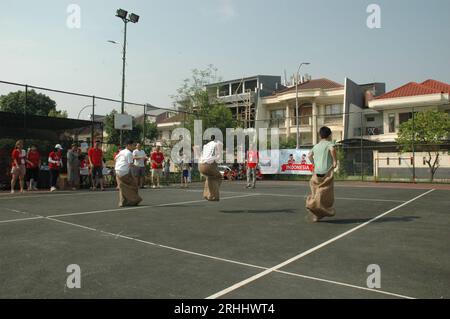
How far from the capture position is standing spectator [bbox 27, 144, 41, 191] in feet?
50.0

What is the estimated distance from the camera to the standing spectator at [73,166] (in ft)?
53.8

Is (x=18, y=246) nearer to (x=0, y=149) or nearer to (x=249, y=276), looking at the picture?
(x=249, y=276)

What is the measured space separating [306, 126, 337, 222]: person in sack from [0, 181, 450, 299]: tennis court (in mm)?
292

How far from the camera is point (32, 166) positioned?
1541 cm

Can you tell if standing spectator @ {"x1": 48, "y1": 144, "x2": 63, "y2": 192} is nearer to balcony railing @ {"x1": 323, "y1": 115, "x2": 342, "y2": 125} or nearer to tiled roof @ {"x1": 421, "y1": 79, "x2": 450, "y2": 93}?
balcony railing @ {"x1": 323, "y1": 115, "x2": 342, "y2": 125}

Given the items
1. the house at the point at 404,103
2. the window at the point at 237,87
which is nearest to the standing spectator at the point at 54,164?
the house at the point at 404,103

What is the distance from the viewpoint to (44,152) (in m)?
17.5

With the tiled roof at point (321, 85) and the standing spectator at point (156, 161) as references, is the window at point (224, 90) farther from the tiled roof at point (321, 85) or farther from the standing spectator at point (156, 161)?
the standing spectator at point (156, 161)

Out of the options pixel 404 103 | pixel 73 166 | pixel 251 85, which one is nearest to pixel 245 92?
pixel 251 85

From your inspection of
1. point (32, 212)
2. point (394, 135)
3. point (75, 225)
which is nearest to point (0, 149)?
point (32, 212)

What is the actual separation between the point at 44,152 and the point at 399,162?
27804 millimetres

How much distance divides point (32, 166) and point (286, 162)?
18428mm

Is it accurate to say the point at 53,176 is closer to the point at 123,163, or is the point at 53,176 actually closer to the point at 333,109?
the point at 123,163

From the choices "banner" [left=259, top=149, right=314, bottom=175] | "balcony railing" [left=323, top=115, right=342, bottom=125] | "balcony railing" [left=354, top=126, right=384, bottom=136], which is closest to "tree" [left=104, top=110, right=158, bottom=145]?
"banner" [left=259, top=149, right=314, bottom=175]
